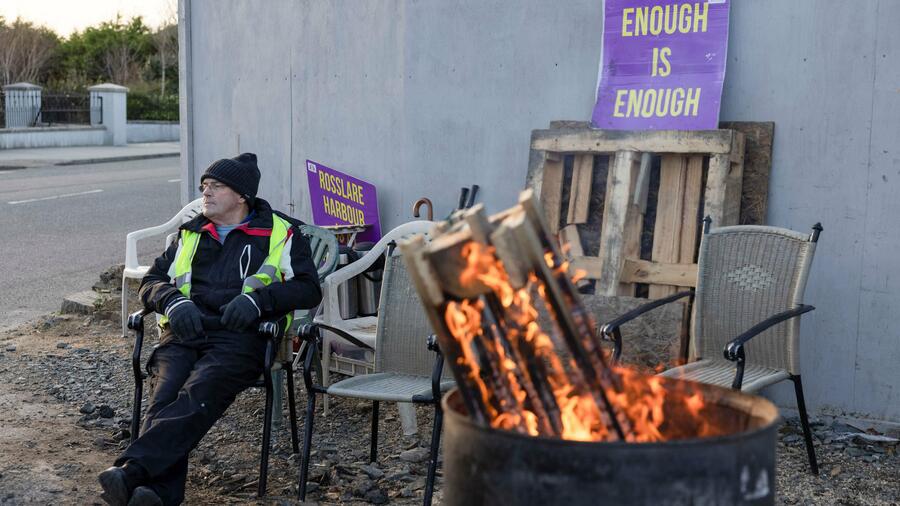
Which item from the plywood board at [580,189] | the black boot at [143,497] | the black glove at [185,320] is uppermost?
the plywood board at [580,189]

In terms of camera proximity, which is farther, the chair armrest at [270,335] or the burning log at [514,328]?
the chair armrest at [270,335]

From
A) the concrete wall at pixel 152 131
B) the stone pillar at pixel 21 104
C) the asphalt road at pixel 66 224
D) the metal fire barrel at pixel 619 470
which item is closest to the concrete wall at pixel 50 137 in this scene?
the stone pillar at pixel 21 104

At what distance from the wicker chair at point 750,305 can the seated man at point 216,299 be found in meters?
1.59


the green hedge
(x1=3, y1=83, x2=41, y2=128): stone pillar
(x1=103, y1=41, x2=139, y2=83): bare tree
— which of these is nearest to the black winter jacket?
(x1=3, y1=83, x2=41, y2=128): stone pillar

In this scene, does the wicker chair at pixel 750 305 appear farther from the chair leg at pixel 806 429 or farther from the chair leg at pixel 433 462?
the chair leg at pixel 433 462

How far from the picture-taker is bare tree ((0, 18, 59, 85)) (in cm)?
3988

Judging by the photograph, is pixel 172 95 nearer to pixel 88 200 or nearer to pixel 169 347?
pixel 88 200

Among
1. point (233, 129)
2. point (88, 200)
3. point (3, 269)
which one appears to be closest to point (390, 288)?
point (233, 129)

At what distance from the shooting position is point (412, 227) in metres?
6.40

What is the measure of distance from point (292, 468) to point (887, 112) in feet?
11.3

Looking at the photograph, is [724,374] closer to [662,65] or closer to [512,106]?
[662,65]

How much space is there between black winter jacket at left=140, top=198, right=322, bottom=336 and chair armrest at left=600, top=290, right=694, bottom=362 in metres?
1.41

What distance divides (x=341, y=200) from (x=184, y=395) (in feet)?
9.50

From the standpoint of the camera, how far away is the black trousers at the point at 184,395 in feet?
14.9
